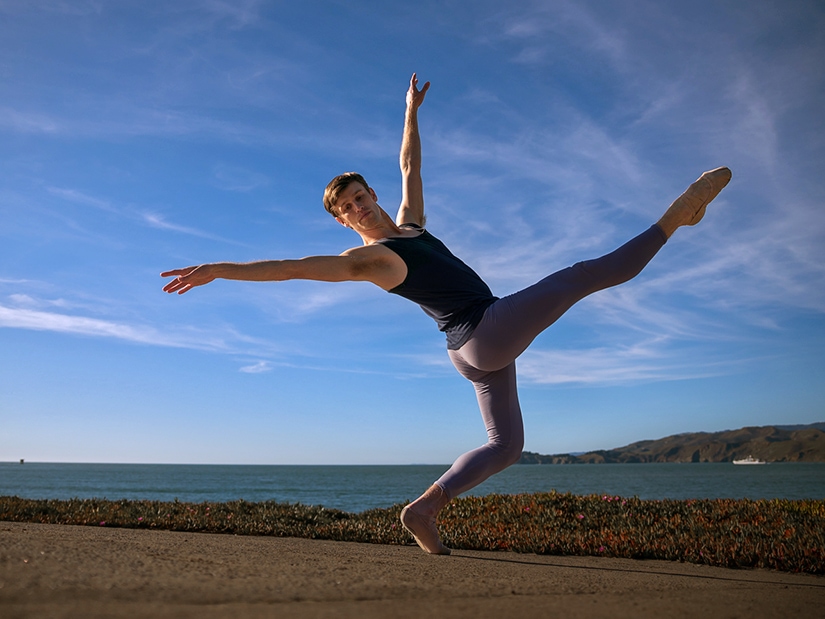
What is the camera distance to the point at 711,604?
2.48 meters

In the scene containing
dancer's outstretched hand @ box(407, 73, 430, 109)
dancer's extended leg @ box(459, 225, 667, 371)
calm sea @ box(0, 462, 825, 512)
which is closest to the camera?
dancer's extended leg @ box(459, 225, 667, 371)

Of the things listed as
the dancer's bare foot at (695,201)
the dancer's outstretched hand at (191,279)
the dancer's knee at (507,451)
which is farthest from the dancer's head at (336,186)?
the dancer's bare foot at (695,201)

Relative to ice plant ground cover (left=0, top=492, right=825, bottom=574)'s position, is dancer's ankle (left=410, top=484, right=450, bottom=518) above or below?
above

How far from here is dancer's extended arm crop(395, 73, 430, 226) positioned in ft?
16.1

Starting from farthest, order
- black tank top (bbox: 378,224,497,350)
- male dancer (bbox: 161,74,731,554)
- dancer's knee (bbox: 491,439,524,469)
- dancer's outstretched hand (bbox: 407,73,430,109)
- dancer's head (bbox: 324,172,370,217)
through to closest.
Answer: dancer's outstretched hand (bbox: 407,73,430,109)
dancer's head (bbox: 324,172,370,217)
dancer's knee (bbox: 491,439,524,469)
black tank top (bbox: 378,224,497,350)
male dancer (bbox: 161,74,731,554)

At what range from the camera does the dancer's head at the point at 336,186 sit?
4.25 meters

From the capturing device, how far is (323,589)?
7.63ft

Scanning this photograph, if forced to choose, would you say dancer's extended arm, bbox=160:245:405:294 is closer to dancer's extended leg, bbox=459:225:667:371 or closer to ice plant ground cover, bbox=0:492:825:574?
dancer's extended leg, bbox=459:225:667:371

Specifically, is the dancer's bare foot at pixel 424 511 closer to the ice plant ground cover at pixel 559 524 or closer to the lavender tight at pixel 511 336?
the lavender tight at pixel 511 336

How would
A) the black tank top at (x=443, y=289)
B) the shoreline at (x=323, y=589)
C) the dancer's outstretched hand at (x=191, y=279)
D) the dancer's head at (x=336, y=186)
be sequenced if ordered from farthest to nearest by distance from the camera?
the dancer's head at (x=336, y=186) → the black tank top at (x=443, y=289) → the dancer's outstretched hand at (x=191, y=279) → the shoreline at (x=323, y=589)

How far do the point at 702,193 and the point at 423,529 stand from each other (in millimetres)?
2864

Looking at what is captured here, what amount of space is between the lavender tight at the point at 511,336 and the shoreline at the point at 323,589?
73cm

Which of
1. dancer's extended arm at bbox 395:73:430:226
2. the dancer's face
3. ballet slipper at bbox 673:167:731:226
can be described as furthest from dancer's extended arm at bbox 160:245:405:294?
ballet slipper at bbox 673:167:731:226

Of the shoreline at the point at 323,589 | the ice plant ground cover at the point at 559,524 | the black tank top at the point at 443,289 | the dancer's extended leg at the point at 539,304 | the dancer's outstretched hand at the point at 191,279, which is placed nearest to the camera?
the shoreline at the point at 323,589
